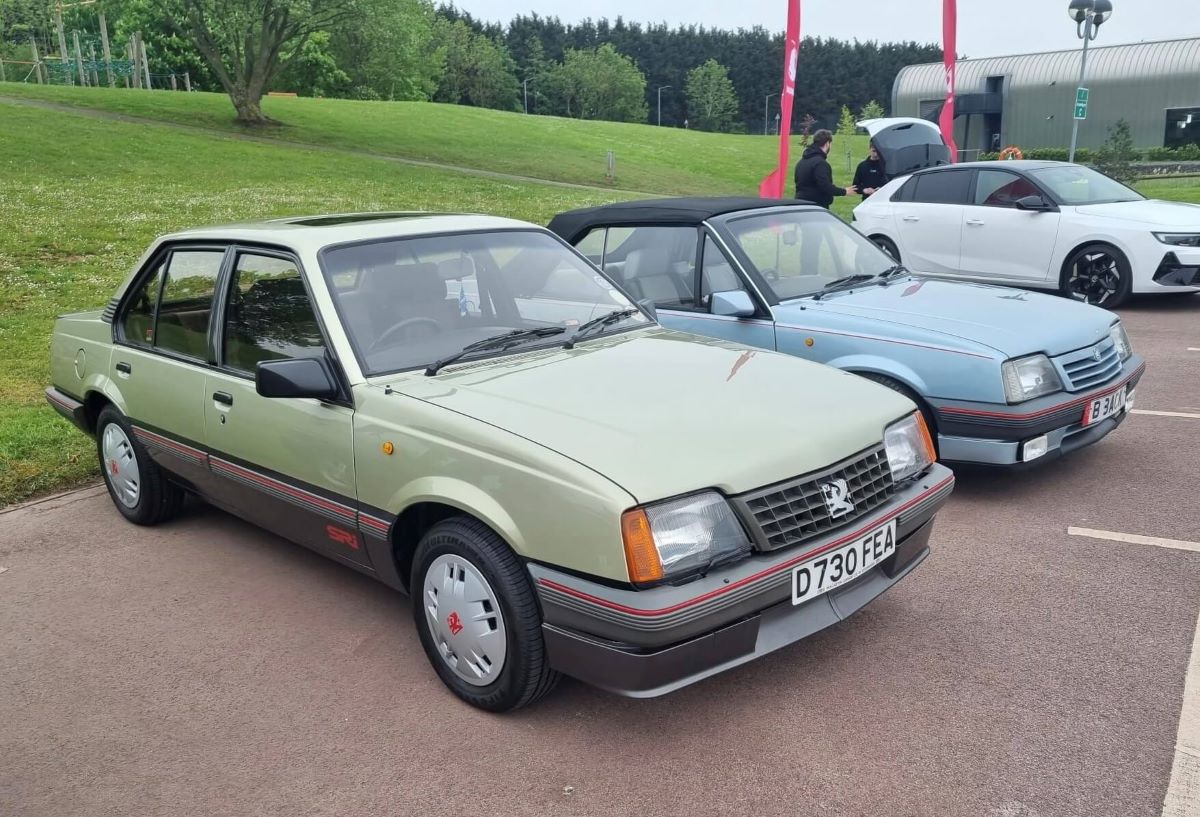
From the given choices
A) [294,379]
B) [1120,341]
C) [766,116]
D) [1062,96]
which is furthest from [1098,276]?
[766,116]

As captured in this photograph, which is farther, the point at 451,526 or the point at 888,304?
the point at 888,304

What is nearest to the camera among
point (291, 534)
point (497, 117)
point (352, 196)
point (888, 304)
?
point (291, 534)

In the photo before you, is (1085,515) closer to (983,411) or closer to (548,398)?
(983,411)

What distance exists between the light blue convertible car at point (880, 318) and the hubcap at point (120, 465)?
309cm

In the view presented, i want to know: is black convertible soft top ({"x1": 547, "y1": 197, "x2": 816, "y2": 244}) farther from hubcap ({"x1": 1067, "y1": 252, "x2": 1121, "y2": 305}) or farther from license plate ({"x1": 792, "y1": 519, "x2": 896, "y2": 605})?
hubcap ({"x1": 1067, "y1": 252, "x2": 1121, "y2": 305})

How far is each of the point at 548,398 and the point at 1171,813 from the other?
217 cm

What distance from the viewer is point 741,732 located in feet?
10.2

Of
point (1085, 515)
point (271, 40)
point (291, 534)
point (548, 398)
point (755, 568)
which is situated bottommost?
point (1085, 515)

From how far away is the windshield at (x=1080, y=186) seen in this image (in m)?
10.2

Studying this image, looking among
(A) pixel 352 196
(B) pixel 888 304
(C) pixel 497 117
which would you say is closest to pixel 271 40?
(A) pixel 352 196

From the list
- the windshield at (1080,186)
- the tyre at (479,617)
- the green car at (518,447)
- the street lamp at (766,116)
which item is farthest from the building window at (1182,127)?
the street lamp at (766,116)

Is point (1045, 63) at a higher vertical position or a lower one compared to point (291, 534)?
higher

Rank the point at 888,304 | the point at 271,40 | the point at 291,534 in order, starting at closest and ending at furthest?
the point at 291,534 → the point at 888,304 → the point at 271,40

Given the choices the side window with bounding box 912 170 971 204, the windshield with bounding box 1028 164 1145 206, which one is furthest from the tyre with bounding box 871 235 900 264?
the windshield with bounding box 1028 164 1145 206
